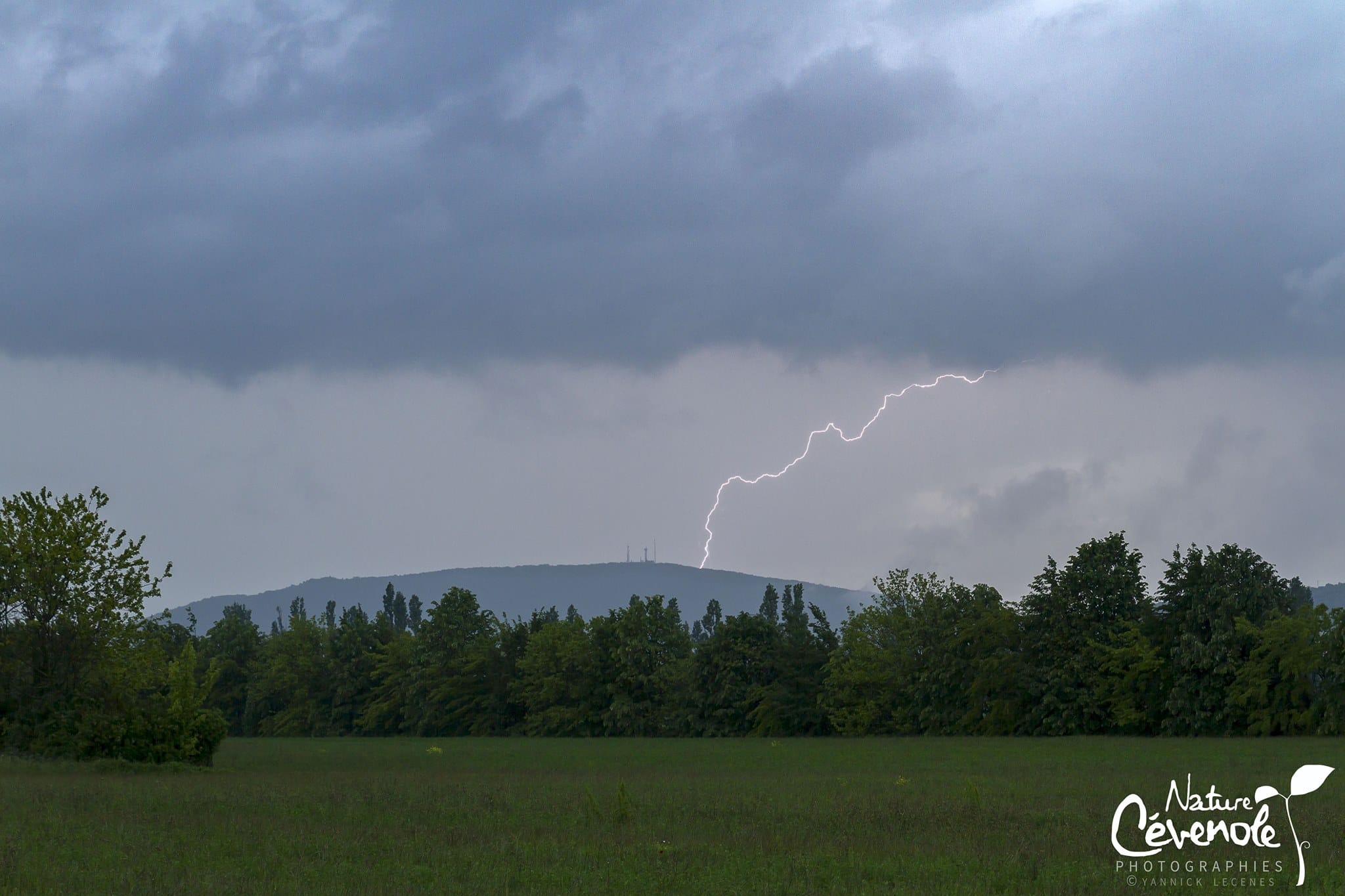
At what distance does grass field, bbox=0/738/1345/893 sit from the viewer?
20.6m

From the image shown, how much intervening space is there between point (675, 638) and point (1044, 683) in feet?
129

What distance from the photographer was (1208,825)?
27297mm

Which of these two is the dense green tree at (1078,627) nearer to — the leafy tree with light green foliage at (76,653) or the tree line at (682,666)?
the tree line at (682,666)

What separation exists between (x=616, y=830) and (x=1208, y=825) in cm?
1380

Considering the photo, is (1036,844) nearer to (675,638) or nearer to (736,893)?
(736,893)

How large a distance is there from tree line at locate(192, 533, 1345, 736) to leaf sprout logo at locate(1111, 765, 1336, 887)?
50.1 meters

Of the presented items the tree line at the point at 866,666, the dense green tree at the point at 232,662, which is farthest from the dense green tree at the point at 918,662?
the dense green tree at the point at 232,662

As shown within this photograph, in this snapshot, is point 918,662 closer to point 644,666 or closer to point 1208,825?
point 644,666

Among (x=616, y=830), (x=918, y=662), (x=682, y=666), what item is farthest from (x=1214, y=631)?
(x=616, y=830)

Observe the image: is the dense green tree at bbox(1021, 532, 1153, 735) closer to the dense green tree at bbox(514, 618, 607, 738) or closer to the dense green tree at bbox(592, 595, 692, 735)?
the dense green tree at bbox(592, 595, 692, 735)

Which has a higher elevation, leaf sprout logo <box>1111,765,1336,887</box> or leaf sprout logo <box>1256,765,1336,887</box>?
leaf sprout logo <box>1111,765,1336,887</box>

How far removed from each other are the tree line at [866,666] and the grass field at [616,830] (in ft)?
104

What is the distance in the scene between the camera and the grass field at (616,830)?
20.6 metres

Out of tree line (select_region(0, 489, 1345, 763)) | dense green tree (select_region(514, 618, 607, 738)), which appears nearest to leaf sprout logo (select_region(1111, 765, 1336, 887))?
tree line (select_region(0, 489, 1345, 763))
